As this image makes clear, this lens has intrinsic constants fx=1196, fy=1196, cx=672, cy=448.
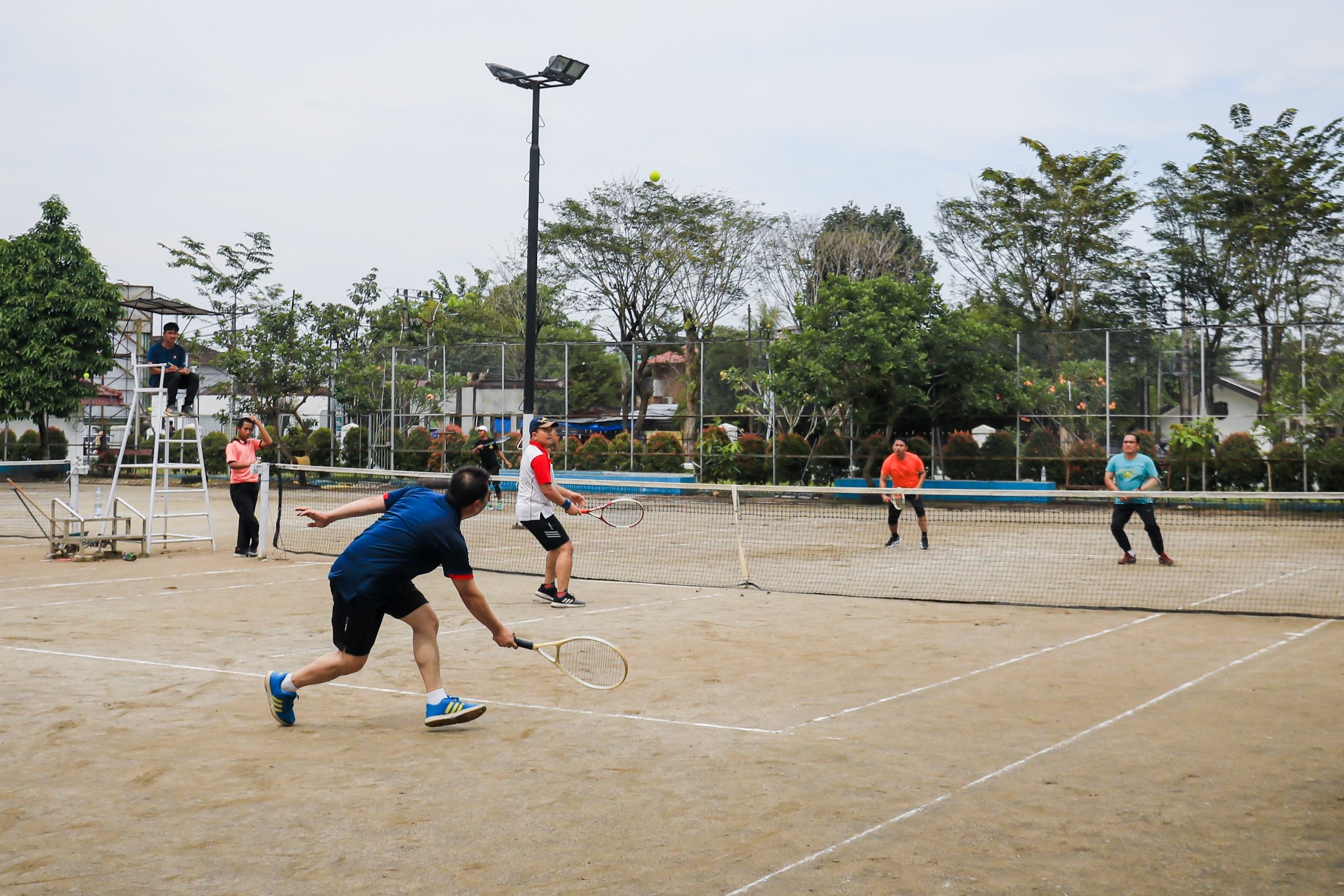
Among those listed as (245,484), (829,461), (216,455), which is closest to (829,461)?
(829,461)

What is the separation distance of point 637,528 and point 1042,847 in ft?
51.9

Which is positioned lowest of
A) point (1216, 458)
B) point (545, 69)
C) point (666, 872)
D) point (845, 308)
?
point (666, 872)

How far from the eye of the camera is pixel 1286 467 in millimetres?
26234

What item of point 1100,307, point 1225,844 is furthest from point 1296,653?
point 1100,307

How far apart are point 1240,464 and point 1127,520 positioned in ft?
47.6

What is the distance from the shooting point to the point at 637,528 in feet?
65.8

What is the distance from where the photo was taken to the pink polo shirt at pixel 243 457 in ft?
48.0

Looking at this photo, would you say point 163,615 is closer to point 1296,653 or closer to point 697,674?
point 697,674

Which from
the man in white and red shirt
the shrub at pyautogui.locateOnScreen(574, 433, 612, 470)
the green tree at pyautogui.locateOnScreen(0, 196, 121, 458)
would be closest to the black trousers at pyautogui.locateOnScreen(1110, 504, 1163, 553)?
the man in white and red shirt

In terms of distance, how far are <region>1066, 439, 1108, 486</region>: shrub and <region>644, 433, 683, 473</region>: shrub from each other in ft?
32.9

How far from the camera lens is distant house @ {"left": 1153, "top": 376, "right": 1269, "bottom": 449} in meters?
27.4

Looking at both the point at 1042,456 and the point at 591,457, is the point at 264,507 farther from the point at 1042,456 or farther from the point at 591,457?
the point at 1042,456

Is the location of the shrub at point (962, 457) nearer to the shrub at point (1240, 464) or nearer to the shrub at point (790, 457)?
the shrub at point (790, 457)

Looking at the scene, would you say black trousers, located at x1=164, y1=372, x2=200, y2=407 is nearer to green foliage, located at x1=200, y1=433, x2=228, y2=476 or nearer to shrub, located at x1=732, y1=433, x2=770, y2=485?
shrub, located at x1=732, y1=433, x2=770, y2=485
